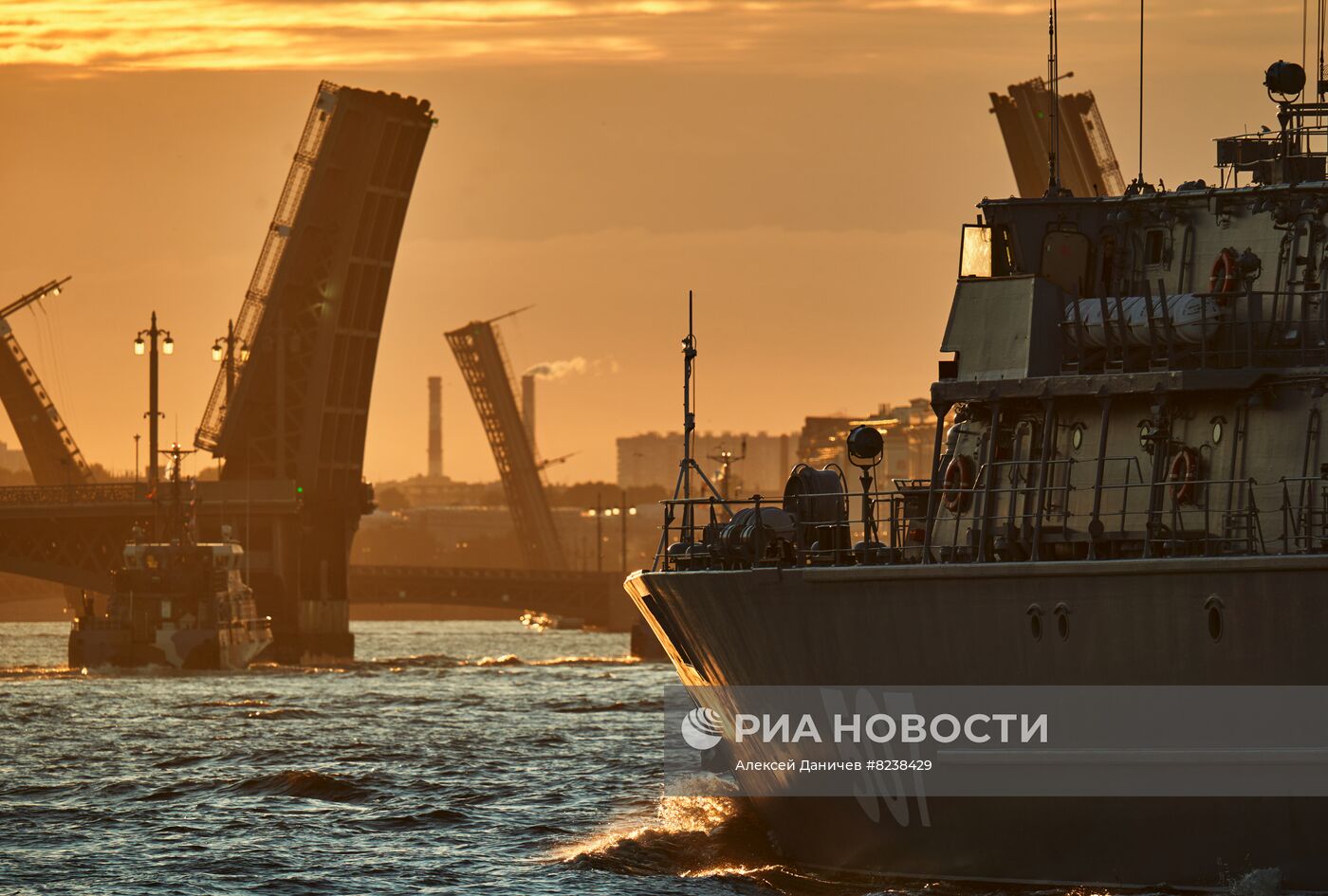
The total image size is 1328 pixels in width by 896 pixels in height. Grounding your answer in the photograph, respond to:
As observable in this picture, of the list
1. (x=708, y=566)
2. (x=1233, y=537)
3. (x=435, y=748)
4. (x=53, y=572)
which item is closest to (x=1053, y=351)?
(x=1233, y=537)

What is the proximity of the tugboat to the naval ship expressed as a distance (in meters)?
65.9

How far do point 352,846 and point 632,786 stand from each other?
29.1 feet

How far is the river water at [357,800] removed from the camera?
27141mm

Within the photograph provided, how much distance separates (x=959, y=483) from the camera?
78.1ft

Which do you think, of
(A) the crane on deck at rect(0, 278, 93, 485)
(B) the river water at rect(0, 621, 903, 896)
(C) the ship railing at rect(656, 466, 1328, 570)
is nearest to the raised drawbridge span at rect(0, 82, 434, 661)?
(A) the crane on deck at rect(0, 278, 93, 485)

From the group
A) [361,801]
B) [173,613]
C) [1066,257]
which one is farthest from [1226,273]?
[173,613]

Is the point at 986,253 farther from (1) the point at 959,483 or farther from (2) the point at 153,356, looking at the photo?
(2) the point at 153,356

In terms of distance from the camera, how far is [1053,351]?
920 inches

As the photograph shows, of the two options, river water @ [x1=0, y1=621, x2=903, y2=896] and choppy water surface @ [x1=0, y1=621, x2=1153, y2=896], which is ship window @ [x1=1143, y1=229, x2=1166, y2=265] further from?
river water @ [x1=0, y1=621, x2=903, y2=896]

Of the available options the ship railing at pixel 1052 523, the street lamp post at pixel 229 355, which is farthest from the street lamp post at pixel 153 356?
the ship railing at pixel 1052 523

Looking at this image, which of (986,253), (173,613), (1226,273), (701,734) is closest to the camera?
(1226,273)

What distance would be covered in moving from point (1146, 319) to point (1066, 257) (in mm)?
1600

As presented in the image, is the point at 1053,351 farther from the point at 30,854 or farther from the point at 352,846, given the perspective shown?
the point at 30,854

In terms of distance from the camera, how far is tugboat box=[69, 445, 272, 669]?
Answer: 291 ft
